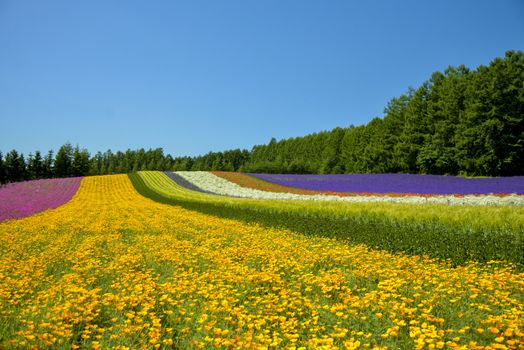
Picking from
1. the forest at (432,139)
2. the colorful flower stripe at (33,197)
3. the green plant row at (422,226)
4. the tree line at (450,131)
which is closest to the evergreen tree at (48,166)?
the forest at (432,139)

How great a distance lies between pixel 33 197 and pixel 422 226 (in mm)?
35563

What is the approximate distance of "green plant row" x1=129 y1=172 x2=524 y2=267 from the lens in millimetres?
9391

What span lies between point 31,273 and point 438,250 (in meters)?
10.6

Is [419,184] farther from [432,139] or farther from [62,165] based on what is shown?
[62,165]

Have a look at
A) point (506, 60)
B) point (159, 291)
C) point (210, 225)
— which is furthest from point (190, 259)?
point (506, 60)

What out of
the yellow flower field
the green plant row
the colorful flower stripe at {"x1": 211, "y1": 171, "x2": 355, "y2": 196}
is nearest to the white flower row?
the colorful flower stripe at {"x1": 211, "y1": 171, "x2": 355, "y2": 196}

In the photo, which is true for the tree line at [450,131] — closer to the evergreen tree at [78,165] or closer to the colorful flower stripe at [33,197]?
the colorful flower stripe at [33,197]

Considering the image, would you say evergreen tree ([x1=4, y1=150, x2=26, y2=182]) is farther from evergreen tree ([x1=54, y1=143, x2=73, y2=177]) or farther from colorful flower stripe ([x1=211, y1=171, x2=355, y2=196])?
colorful flower stripe ([x1=211, y1=171, x2=355, y2=196])

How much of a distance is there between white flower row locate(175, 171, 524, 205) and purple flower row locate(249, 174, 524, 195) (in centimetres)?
447

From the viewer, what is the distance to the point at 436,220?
42.0ft

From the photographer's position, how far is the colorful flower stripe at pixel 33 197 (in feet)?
79.4

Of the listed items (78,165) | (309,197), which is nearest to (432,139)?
(309,197)

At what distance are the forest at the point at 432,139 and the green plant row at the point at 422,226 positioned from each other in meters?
32.5

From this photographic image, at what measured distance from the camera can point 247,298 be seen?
673cm
